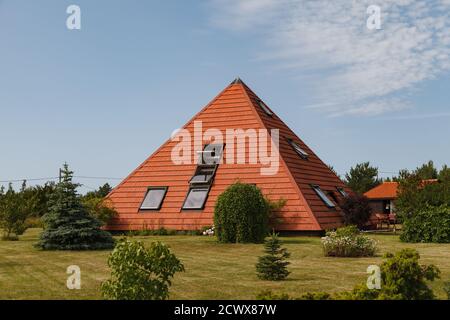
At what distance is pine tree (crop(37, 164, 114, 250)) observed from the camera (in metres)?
21.7

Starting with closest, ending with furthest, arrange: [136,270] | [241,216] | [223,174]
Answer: [136,270], [241,216], [223,174]

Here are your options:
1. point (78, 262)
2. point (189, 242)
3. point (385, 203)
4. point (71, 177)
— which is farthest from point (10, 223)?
point (385, 203)

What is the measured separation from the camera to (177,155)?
1267 inches

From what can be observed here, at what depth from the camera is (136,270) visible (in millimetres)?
8609

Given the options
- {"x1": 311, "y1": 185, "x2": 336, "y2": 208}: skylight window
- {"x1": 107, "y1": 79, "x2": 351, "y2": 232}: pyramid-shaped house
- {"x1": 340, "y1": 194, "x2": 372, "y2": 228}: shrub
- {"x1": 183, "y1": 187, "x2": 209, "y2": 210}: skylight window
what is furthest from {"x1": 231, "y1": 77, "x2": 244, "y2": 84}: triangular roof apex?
{"x1": 340, "y1": 194, "x2": 372, "y2": 228}: shrub

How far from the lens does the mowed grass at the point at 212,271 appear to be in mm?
11258

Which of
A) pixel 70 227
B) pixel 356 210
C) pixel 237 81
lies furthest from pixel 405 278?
pixel 237 81

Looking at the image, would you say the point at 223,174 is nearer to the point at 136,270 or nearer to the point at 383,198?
the point at 136,270

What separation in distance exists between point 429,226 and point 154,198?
568 inches

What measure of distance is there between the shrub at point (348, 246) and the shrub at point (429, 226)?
668cm

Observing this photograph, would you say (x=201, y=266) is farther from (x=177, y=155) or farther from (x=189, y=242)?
(x=177, y=155)
